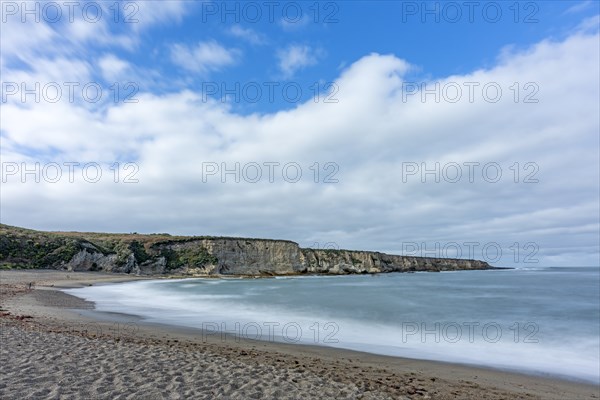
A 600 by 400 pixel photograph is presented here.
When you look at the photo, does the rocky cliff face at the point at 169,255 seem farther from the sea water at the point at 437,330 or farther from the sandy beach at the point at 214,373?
the sandy beach at the point at 214,373

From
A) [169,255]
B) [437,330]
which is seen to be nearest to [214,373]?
[437,330]

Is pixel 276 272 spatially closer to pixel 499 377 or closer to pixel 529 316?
pixel 529 316

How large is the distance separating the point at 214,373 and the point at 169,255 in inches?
2572

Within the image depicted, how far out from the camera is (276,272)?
3169 inches

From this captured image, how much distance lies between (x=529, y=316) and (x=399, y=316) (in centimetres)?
833

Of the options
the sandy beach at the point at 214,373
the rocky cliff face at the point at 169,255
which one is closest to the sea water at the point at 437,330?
the sandy beach at the point at 214,373

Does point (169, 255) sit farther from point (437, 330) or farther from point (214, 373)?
point (214, 373)

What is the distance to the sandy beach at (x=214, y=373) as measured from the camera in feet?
18.2

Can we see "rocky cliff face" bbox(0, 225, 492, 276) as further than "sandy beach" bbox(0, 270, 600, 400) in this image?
Yes

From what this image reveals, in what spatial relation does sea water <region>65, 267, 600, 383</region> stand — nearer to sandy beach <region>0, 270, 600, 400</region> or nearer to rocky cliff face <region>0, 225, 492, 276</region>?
sandy beach <region>0, 270, 600, 400</region>

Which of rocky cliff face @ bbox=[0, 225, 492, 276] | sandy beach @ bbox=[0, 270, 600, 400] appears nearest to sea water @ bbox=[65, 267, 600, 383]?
sandy beach @ bbox=[0, 270, 600, 400]

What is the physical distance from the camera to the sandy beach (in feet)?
18.2

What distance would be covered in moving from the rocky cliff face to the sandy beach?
38.2 m

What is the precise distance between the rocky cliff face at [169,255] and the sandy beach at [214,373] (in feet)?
125
